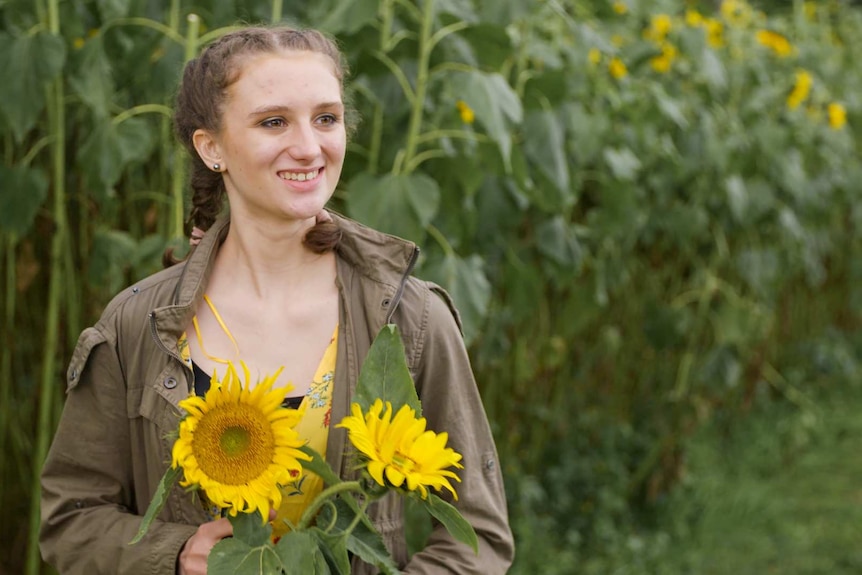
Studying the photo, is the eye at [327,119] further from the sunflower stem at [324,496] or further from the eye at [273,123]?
the sunflower stem at [324,496]

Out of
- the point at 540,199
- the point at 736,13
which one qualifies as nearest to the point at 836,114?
the point at 736,13

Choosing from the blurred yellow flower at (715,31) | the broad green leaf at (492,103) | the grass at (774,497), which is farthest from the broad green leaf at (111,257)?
the blurred yellow flower at (715,31)

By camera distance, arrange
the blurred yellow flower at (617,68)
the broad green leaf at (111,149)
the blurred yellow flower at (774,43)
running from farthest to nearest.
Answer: the blurred yellow flower at (774,43) < the blurred yellow flower at (617,68) < the broad green leaf at (111,149)

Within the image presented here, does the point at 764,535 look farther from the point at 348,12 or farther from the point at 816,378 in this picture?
the point at 348,12

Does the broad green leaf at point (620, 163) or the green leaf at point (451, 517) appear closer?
the green leaf at point (451, 517)

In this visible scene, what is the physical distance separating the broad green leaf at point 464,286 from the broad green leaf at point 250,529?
1.08 m

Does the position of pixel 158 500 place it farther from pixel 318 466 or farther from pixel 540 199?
pixel 540 199

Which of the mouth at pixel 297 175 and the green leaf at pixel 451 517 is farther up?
the mouth at pixel 297 175

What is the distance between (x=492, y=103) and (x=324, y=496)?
110 cm

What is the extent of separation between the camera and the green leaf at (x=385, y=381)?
→ 51.3 inches

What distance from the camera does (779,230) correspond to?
4.16 m

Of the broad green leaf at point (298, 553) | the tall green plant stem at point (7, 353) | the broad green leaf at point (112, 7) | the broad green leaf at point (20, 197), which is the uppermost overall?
the broad green leaf at point (112, 7)

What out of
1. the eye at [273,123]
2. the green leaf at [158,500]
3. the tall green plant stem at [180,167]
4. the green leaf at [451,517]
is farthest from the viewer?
the tall green plant stem at [180,167]

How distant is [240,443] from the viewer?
48.1 inches
